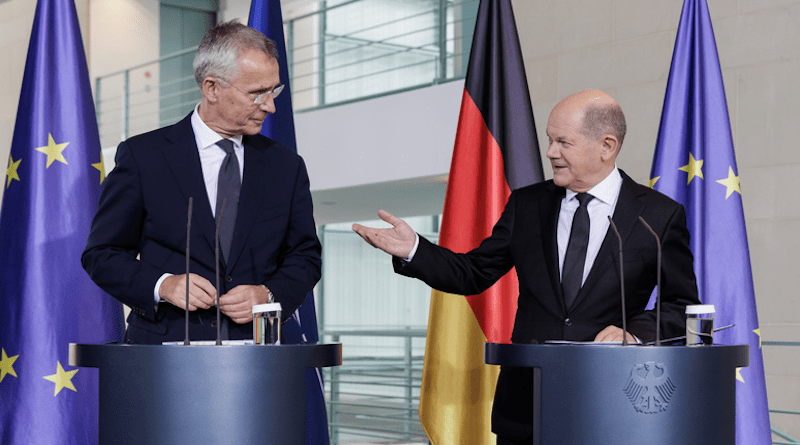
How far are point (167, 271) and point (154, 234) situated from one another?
90mm

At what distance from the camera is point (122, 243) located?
78.7 inches

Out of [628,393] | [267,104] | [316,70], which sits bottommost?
[628,393]

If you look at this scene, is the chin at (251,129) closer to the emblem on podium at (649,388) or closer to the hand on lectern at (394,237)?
the hand on lectern at (394,237)

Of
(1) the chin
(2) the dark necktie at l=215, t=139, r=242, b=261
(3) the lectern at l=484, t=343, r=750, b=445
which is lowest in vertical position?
(3) the lectern at l=484, t=343, r=750, b=445

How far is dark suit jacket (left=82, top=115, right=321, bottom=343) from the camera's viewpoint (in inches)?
76.5

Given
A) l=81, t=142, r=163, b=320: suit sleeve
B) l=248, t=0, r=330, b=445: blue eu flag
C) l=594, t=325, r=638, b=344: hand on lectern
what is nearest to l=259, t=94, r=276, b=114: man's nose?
l=81, t=142, r=163, b=320: suit sleeve

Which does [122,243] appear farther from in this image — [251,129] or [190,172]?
[251,129]

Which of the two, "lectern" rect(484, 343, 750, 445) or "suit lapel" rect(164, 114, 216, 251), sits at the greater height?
"suit lapel" rect(164, 114, 216, 251)

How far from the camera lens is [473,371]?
126 inches

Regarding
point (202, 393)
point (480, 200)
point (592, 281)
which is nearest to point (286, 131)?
point (480, 200)

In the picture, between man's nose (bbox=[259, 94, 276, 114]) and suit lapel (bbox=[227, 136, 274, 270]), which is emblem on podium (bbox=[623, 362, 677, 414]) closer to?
suit lapel (bbox=[227, 136, 274, 270])

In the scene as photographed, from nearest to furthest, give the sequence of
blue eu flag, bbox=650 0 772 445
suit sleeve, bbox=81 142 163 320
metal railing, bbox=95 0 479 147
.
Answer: suit sleeve, bbox=81 142 163 320 < blue eu flag, bbox=650 0 772 445 < metal railing, bbox=95 0 479 147

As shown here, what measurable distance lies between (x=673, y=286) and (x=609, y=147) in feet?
1.16

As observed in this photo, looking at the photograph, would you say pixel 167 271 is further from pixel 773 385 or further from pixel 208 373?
pixel 773 385
